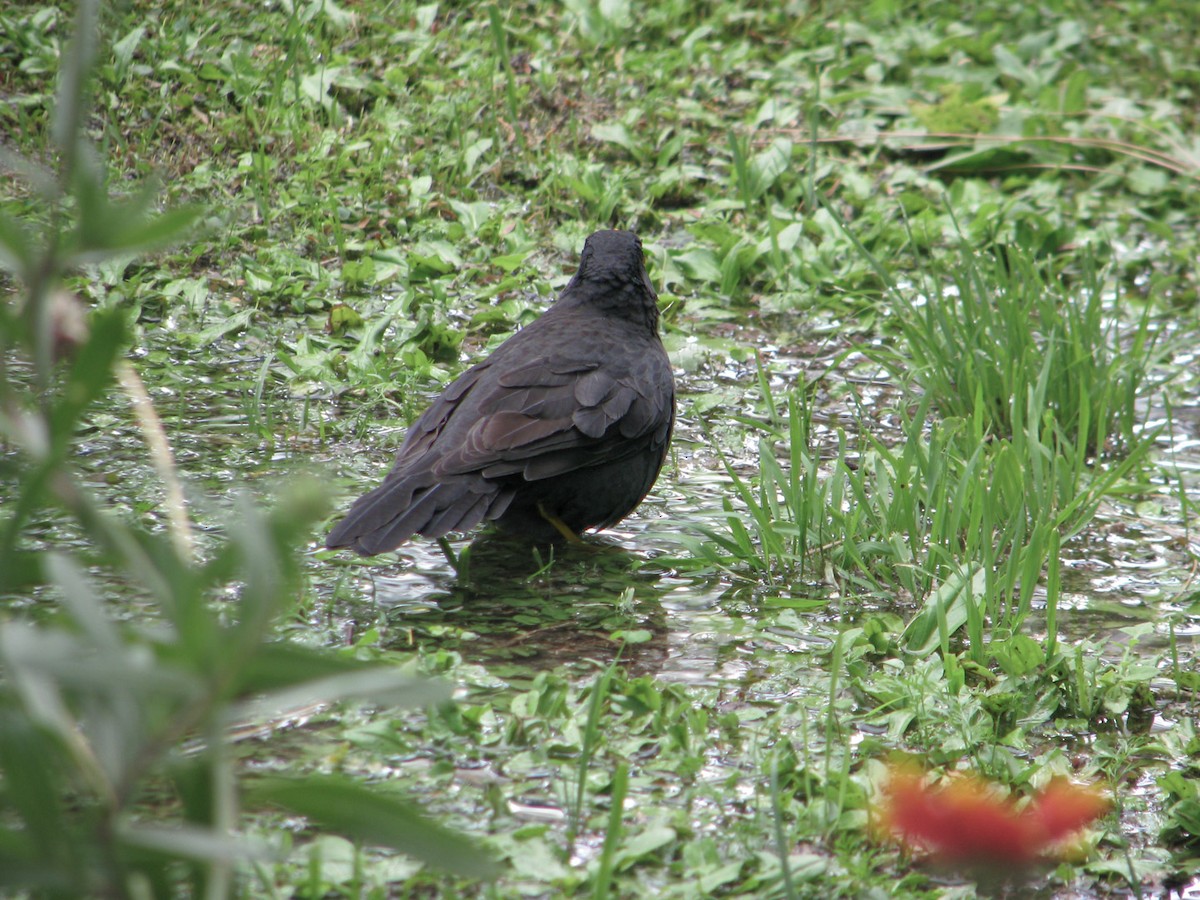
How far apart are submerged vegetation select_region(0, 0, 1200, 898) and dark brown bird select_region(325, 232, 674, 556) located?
0.66 ft

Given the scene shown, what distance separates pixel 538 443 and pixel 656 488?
875 mm

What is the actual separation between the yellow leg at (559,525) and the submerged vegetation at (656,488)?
6 cm

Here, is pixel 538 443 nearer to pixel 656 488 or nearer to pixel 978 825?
pixel 656 488

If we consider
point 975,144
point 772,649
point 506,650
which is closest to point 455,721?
point 506,650

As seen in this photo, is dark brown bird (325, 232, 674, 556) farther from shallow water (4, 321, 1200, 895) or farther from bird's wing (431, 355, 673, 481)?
shallow water (4, 321, 1200, 895)

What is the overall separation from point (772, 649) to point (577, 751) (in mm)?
815

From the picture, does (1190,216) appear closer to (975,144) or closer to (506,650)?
(975,144)

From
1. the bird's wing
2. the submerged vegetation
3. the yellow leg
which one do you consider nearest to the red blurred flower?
the submerged vegetation

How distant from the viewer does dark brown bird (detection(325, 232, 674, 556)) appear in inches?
139

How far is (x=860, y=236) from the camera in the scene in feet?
20.5

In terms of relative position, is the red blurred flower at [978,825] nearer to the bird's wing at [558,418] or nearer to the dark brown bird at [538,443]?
the dark brown bird at [538,443]

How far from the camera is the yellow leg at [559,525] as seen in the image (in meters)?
3.93

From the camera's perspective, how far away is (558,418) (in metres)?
3.82

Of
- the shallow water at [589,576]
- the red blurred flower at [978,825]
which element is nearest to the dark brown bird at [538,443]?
the shallow water at [589,576]
